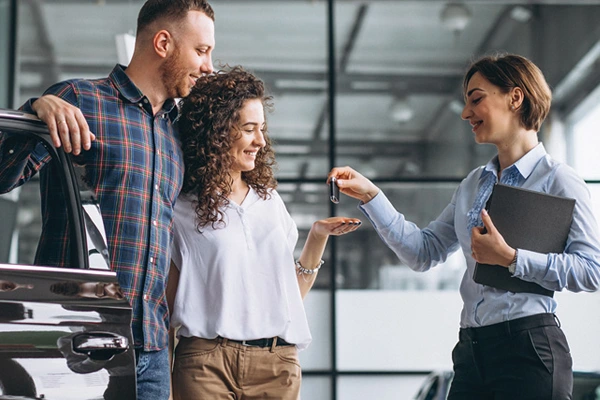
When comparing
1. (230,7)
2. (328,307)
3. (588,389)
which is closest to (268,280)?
(588,389)

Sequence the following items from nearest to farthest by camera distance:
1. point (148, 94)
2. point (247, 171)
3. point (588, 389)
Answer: point (148, 94), point (247, 171), point (588, 389)

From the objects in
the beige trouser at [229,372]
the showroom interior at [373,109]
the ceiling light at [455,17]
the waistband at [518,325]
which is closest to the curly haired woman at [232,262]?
the beige trouser at [229,372]

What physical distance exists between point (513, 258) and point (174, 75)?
113 centimetres

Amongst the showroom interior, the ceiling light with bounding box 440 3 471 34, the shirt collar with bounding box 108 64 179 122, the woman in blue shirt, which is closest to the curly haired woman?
the shirt collar with bounding box 108 64 179 122

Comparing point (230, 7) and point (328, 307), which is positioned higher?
point (230, 7)

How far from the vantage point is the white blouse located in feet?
8.83

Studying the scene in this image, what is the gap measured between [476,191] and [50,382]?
139cm

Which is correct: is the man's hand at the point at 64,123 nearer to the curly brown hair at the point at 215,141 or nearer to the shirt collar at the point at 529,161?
the curly brown hair at the point at 215,141

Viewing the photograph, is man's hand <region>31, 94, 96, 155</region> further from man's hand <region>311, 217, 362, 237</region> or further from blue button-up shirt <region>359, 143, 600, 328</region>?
blue button-up shirt <region>359, 143, 600, 328</region>

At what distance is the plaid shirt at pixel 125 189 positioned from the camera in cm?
237

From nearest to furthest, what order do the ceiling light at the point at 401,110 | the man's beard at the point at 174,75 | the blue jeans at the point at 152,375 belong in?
the blue jeans at the point at 152,375, the man's beard at the point at 174,75, the ceiling light at the point at 401,110

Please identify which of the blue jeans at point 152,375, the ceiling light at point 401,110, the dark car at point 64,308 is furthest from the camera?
the ceiling light at point 401,110

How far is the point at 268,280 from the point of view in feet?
9.11

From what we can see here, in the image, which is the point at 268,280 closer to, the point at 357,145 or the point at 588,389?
the point at 588,389
